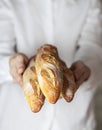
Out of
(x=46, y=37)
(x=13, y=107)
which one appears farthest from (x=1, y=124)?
(x=46, y=37)

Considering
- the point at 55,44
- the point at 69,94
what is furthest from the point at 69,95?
the point at 55,44

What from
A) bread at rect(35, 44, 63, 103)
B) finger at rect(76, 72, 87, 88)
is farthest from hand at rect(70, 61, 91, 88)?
bread at rect(35, 44, 63, 103)

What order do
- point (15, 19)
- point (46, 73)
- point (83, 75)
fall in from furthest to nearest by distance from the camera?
point (15, 19), point (83, 75), point (46, 73)

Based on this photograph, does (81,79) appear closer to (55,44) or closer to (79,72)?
(79,72)

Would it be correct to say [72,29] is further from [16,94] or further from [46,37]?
[16,94]

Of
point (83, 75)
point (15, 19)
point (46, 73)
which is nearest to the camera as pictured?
point (46, 73)

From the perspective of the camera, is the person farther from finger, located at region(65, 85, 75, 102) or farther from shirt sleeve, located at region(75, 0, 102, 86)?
finger, located at region(65, 85, 75, 102)

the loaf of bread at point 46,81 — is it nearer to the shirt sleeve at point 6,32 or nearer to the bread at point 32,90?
the bread at point 32,90
